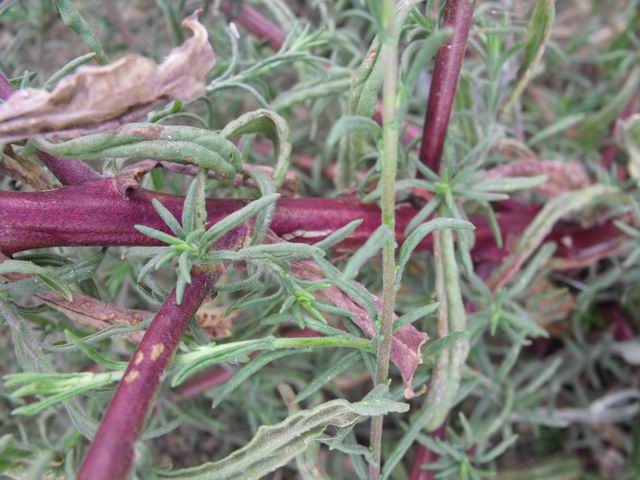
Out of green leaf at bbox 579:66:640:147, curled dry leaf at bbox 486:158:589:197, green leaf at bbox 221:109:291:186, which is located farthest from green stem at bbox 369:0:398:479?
green leaf at bbox 579:66:640:147

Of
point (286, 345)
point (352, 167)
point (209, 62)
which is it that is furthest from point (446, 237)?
point (209, 62)

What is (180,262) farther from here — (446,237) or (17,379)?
(446,237)

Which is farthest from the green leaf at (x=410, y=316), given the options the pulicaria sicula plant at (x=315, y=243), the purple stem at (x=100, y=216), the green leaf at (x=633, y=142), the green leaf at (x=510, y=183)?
the green leaf at (x=633, y=142)

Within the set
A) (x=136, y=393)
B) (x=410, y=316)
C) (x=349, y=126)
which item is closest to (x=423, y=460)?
(x=410, y=316)

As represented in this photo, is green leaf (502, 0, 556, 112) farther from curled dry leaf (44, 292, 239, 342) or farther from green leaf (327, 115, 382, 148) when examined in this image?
curled dry leaf (44, 292, 239, 342)

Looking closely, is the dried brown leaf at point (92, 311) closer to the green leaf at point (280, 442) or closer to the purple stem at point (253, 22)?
the green leaf at point (280, 442)
